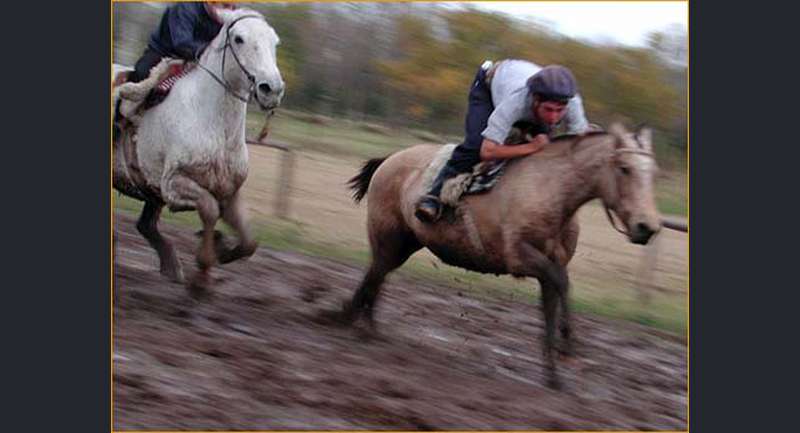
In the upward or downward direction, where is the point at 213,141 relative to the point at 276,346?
upward

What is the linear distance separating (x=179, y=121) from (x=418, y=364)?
2516 mm

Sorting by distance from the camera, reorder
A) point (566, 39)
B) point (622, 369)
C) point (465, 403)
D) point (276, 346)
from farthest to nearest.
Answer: point (566, 39) → point (622, 369) → point (276, 346) → point (465, 403)

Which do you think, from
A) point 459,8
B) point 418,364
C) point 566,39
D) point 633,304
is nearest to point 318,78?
point 459,8

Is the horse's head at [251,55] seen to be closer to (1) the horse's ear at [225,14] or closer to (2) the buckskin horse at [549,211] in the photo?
(1) the horse's ear at [225,14]

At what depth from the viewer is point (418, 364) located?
7.74 m

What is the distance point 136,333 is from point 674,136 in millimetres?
9993

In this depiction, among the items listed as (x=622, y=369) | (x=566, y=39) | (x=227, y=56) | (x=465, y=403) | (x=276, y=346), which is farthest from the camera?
(x=566, y=39)

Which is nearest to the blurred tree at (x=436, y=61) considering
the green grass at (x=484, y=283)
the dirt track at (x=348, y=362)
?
the green grass at (x=484, y=283)

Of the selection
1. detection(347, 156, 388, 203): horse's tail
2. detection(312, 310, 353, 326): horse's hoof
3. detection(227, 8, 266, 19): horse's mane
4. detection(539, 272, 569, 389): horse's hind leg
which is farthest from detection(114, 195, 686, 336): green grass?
detection(227, 8, 266, 19): horse's mane

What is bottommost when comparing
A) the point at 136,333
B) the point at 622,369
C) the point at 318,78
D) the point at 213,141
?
the point at 318,78

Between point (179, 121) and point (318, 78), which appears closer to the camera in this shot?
point (179, 121)

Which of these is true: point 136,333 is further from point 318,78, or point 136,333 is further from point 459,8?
point 459,8

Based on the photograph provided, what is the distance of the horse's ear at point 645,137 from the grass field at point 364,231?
282 centimetres

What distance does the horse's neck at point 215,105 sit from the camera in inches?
322
